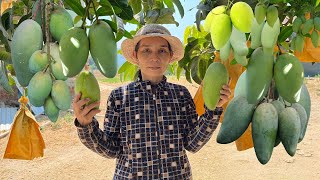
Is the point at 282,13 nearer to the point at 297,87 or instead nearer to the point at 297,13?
the point at 297,13

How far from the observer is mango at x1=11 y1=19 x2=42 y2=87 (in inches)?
27.5

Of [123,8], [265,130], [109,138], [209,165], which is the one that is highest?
[123,8]

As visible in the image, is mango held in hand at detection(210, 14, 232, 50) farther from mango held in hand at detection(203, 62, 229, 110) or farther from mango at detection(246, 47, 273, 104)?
mango held in hand at detection(203, 62, 229, 110)

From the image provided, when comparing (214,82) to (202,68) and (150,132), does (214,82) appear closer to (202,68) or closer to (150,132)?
(150,132)

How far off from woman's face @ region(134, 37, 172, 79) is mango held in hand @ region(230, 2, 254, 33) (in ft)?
2.77

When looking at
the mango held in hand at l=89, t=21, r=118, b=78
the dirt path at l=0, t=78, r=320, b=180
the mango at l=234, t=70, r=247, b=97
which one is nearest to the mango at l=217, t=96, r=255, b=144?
the mango at l=234, t=70, r=247, b=97

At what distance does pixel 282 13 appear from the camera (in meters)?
0.90

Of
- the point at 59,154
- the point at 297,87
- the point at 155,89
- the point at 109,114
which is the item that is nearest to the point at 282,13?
the point at 297,87

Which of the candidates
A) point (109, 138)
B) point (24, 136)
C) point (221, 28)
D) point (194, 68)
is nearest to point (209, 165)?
point (194, 68)

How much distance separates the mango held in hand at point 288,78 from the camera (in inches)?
26.6

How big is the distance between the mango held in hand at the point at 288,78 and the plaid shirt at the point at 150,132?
0.76m

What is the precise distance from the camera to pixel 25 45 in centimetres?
71

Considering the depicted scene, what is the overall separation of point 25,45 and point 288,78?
17.8 inches

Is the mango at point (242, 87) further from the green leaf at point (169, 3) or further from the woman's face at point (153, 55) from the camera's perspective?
the green leaf at point (169, 3)
